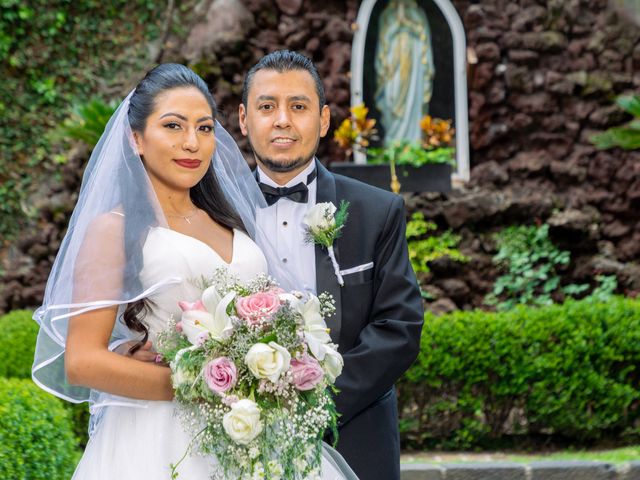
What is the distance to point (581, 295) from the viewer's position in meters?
11.4

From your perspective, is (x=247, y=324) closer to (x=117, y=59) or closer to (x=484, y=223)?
(x=484, y=223)

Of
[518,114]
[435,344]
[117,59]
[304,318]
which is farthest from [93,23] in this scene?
[304,318]

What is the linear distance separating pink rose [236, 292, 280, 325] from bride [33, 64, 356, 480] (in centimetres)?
33

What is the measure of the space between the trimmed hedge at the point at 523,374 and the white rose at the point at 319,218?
4281mm

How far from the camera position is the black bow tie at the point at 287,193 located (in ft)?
12.4

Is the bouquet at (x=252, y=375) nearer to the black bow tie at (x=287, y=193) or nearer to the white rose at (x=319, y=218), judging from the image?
the white rose at (x=319, y=218)

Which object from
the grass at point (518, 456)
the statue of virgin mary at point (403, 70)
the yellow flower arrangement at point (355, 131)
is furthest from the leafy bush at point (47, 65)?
the grass at point (518, 456)

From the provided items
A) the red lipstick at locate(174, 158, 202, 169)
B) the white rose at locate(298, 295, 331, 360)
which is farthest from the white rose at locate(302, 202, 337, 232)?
the white rose at locate(298, 295, 331, 360)

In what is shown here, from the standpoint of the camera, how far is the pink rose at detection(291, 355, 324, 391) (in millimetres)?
2879

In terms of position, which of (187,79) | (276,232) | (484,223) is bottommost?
(484,223)

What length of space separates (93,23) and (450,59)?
4.66m

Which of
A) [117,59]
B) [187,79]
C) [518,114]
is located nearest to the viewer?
[187,79]

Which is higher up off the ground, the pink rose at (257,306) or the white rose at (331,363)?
the pink rose at (257,306)

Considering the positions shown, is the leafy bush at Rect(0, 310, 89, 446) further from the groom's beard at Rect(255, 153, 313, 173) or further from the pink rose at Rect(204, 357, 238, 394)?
the pink rose at Rect(204, 357, 238, 394)
